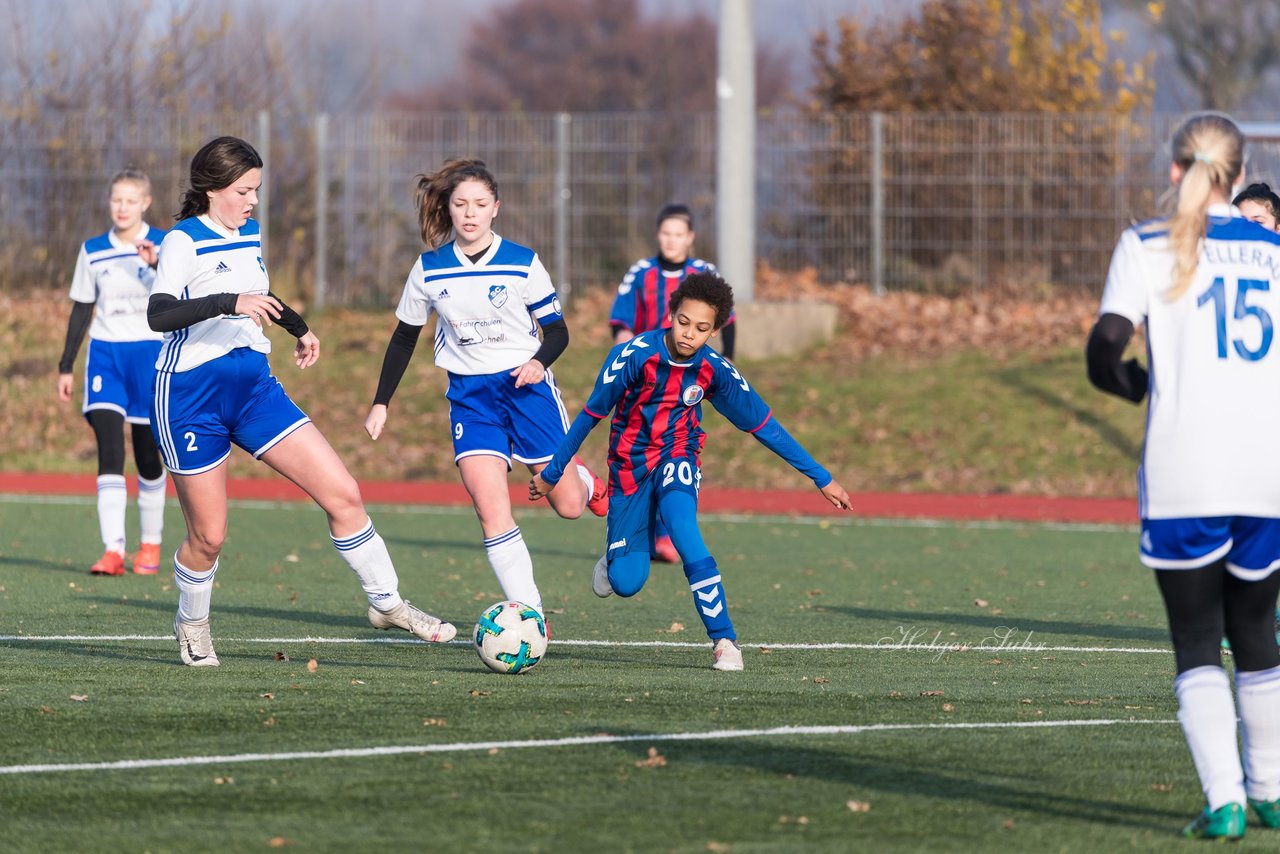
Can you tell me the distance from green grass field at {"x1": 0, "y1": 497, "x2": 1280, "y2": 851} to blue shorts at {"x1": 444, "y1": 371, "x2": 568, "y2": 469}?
92 cm

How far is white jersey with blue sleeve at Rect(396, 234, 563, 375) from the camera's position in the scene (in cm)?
773

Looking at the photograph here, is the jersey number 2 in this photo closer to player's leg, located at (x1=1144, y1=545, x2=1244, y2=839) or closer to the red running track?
player's leg, located at (x1=1144, y1=545, x2=1244, y2=839)

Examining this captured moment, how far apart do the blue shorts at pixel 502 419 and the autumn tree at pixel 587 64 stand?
62377mm

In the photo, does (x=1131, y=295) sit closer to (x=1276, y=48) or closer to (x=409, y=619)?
(x=409, y=619)

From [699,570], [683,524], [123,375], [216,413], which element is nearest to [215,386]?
[216,413]

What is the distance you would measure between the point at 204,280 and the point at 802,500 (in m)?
11.3

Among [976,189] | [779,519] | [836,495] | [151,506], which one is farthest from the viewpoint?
[976,189]

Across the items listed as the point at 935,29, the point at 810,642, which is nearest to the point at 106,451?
the point at 810,642

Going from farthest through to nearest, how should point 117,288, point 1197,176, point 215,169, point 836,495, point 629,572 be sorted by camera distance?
point 117,288, point 629,572, point 215,169, point 836,495, point 1197,176

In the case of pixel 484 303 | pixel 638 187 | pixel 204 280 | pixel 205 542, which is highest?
pixel 638 187

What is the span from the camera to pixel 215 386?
7113 mm

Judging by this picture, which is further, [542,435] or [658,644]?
[658,644]

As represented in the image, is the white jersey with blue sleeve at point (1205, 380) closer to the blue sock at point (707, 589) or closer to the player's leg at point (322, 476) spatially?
the blue sock at point (707, 589)

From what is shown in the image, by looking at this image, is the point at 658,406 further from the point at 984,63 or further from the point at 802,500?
the point at 984,63
